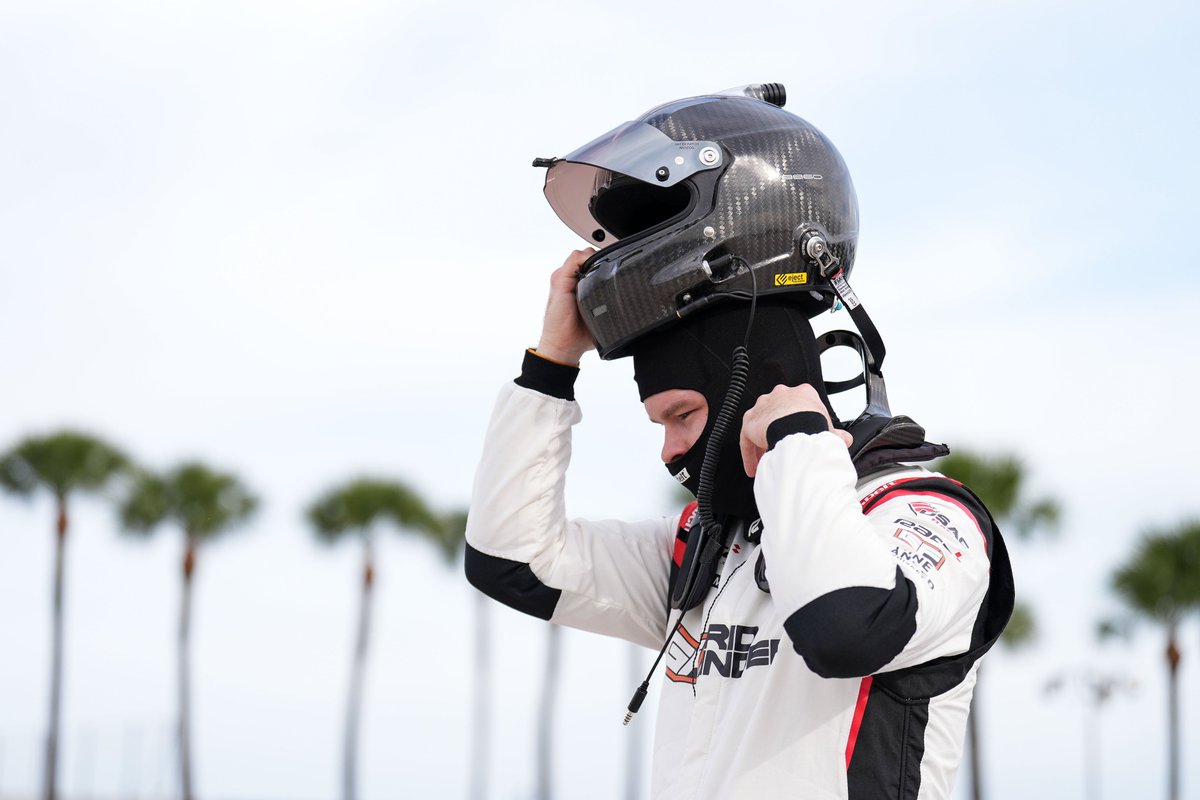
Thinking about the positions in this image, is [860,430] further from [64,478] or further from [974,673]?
[64,478]

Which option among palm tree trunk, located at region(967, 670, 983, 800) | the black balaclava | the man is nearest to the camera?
the man

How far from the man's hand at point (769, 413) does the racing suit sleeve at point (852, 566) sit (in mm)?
52

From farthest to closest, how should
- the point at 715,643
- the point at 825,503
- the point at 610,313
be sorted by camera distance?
the point at 610,313 < the point at 715,643 < the point at 825,503

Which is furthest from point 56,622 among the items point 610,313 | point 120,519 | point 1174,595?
point 610,313

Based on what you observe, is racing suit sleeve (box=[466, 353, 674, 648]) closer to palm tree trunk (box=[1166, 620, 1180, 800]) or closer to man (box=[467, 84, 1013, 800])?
man (box=[467, 84, 1013, 800])

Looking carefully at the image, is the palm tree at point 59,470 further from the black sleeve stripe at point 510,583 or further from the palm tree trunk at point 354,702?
the black sleeve stripe at point 510,583

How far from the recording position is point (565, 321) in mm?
3807

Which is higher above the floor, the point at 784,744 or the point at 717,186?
the point at 717,186

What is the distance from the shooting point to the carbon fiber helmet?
11.6 ft

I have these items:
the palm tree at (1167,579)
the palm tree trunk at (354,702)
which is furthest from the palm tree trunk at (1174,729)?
the palm tree trunk at (354,702)

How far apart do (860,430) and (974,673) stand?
659 millimetres

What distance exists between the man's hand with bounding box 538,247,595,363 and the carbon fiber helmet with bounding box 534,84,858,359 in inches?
2.3

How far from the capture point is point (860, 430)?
11.3ft

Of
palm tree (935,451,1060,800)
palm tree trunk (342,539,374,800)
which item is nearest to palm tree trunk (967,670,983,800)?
palm tree (935,451,1060,800)
